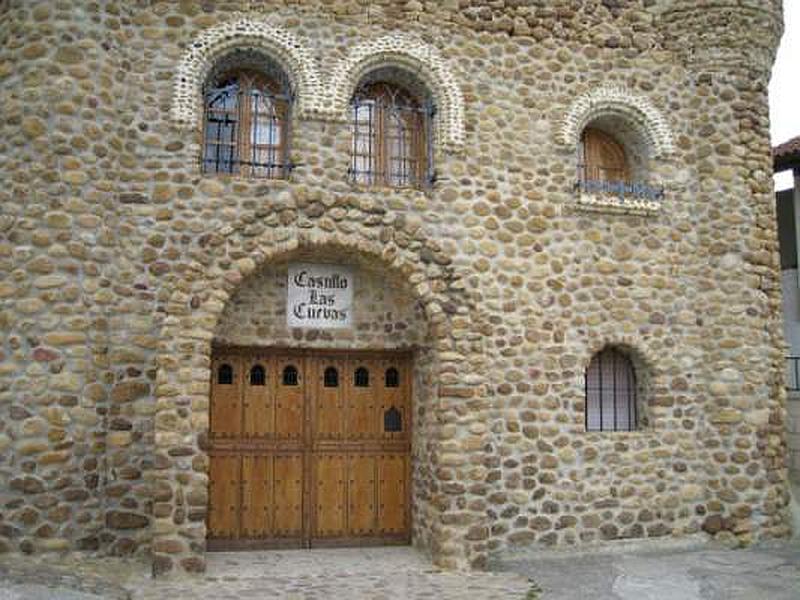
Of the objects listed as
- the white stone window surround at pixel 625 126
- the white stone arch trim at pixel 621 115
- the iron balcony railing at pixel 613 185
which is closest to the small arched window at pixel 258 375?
the white stone window surround at pixel 625 126

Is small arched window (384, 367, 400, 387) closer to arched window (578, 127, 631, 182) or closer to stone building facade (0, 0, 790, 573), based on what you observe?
stone building facade (0, 0, 790, 573)

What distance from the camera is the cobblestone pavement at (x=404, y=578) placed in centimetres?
743

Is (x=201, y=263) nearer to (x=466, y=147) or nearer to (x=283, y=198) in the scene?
(x=283, y=198)

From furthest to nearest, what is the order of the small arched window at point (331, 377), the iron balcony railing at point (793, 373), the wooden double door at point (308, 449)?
the iron balcony railing at point (793, 373)
the small arched window at point (331, 377)
the wooden double door at point (308, 449)

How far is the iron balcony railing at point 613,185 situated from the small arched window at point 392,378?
3246mm

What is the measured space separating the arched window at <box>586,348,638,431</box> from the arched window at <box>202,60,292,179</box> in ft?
15.3

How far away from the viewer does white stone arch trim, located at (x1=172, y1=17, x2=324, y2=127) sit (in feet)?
29.4

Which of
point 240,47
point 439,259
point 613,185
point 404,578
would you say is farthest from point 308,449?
point 613,185

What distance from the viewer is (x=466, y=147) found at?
973cm

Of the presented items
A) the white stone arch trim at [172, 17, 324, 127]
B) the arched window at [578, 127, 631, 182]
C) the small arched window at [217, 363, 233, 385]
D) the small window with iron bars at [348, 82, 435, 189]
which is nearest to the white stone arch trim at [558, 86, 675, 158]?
the arched window at [578, 127, 631, 182]

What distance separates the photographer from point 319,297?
948 cm

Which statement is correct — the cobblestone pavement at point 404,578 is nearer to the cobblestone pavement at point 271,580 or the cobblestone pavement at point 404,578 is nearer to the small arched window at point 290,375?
the cobblestone pavement at point 271,580

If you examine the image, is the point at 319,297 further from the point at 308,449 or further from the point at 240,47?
the point at 240,47

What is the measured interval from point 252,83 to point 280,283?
8.00 ft
